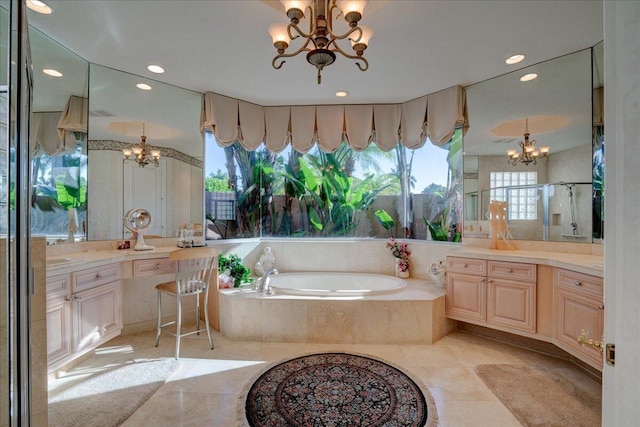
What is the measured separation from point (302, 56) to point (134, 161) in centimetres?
206

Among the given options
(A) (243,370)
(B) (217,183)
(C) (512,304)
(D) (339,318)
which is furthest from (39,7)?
(C) (512,304)

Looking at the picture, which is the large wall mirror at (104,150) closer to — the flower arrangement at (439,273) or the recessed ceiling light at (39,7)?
the recessed ceiling light at (39,7)

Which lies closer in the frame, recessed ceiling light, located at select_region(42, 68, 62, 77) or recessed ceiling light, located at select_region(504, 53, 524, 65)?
recessed ceiling light, located at select_region(42, 68, 62, 77)

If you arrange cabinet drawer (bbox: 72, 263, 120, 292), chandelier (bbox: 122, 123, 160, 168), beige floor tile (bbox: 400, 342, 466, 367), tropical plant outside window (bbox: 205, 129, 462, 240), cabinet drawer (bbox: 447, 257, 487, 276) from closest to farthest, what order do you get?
1. cabinet drawer (bbox: 72, 263, 120, 292)
2. beige floor tile (bbox: 400, 342, 466, 367)
3. cabinet drawer (bbox: 447, 257, 487, 276)
4. chandelier (bbox: 122, 123, 160, 168)
5. tropical plant outside window (bbox: 205, 129, 462, 240)

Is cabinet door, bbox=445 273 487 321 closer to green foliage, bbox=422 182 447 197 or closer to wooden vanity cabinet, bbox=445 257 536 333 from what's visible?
wooden vanity cabinet, bbox=445 257 536 333

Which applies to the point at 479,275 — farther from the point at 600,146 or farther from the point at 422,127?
the point at 422,127

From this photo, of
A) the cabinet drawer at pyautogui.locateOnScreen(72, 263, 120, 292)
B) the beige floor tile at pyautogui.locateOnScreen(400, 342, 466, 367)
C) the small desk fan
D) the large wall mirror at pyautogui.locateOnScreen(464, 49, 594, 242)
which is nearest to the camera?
the cabinet drawer at pyautogui.locateOnScreen(72, 263, 120, 292)

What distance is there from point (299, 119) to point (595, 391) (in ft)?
12.8

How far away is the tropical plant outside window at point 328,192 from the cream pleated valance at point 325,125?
25 centimetres

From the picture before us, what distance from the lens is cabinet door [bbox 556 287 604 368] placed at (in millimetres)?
1924

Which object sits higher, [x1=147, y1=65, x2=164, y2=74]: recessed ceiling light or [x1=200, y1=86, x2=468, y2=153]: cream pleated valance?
[x1=147, y1=65, x2=164, y2=74]: recessed ceiling light

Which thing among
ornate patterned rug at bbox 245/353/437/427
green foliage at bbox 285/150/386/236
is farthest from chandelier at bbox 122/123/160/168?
ornate patterned rug at bbox 245/353/437/427

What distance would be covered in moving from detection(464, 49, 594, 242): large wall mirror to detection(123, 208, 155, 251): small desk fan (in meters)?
3.52

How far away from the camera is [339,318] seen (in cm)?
284
